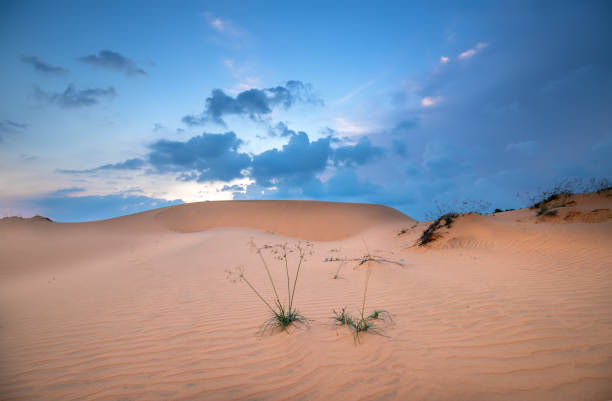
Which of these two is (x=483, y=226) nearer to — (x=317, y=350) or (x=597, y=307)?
(x=597, y=307)

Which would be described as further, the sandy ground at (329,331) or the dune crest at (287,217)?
the dune crest at (287,217)

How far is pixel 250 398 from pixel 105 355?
7.51 ft

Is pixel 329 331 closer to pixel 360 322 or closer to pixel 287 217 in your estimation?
pixel 360 322

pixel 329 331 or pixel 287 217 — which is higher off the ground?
pixel 287 217

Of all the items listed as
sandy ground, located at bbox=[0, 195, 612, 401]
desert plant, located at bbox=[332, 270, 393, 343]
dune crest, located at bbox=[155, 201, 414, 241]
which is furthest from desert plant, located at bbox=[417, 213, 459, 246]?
dune crest, located at bbox=[155, 201, 414, 241]

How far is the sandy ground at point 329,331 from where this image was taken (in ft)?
8.80

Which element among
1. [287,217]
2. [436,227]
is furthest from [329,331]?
[287,217]

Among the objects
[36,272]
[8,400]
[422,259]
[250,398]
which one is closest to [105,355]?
[8,400]

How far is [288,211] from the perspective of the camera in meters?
28.5

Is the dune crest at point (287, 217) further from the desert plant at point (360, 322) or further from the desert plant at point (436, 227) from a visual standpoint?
the desert plant at point (360, 322)

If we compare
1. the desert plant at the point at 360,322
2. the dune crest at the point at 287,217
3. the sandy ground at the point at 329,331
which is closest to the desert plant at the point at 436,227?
the sandy ground at the point at 329,331

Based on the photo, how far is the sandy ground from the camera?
8.80 feet

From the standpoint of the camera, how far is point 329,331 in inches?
142

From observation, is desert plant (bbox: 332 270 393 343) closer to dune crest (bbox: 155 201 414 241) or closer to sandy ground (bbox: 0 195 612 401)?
sandy ground (bbox: 0 195 612 401)
